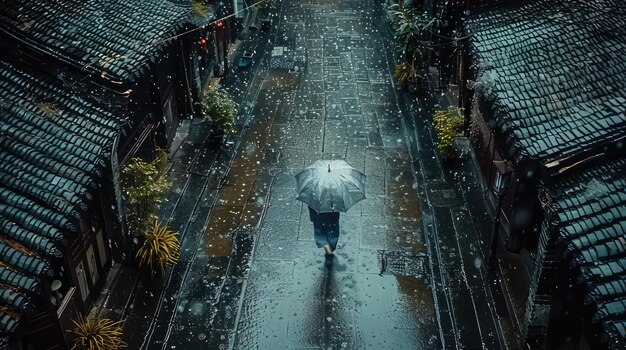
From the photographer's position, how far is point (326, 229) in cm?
1820

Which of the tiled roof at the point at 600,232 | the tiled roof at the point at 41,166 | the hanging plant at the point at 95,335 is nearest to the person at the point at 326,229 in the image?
the tiled roof at the point at 41,166

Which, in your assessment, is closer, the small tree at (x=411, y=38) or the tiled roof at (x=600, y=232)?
the tiled roof at (x=600, y=232)

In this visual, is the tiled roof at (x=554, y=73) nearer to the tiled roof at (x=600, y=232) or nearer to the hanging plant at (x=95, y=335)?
the tiled roof at (x=600, y=232)

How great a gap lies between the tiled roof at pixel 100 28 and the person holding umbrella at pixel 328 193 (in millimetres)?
5305

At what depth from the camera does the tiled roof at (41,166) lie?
12.1m

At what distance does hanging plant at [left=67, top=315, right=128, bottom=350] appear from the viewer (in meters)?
14.9

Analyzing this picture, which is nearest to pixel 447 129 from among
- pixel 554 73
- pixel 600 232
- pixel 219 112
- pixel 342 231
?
pixel 342 231

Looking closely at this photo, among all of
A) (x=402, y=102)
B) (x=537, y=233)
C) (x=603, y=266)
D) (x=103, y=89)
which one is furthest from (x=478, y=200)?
(x=103, y=89)

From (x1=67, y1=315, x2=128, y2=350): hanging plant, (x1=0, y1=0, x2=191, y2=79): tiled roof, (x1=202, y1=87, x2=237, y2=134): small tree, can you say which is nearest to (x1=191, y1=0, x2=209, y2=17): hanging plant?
(x1=0, y1=0, x2=191, y2=79): tiled roof

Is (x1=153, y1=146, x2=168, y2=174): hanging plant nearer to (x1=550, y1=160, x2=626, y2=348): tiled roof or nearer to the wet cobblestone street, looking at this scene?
the wet cobblestone street

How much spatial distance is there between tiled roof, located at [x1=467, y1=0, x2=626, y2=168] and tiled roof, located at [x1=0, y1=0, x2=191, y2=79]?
9.04 metres

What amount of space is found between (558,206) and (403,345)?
531 centimetres

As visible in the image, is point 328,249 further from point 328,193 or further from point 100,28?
point 100,28

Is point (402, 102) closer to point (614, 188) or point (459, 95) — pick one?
point (459, 95)
